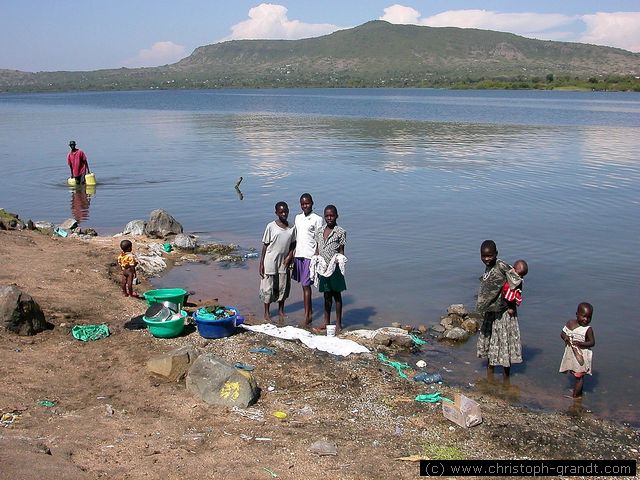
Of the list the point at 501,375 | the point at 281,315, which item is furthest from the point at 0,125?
the point at 501,375

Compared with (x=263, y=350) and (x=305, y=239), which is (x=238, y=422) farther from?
(x=305, y=239)

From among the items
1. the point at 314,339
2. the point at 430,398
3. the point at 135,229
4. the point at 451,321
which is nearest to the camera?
the point at 430,398

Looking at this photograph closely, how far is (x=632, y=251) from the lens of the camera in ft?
50.6

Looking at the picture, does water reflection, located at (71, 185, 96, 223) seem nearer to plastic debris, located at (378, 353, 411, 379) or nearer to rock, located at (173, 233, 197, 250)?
rock, located at (173, 233, 197, 250)

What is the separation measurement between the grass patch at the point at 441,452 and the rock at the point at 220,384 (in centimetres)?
201

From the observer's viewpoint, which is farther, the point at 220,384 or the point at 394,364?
→ the point at 394,364

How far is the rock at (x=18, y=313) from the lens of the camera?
8.77m

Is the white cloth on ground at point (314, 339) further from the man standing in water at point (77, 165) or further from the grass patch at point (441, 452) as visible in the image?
the man standing in water at point (77, 165)

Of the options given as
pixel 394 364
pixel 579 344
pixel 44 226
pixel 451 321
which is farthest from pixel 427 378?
pixel 44 226

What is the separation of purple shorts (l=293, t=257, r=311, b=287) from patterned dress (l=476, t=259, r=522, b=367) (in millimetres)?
2694

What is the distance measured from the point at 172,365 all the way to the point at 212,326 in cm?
137

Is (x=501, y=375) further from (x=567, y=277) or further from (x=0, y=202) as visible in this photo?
(x=0, y=202)

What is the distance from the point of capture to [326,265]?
9680 millimetres

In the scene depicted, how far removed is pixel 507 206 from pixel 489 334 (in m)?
12.5
